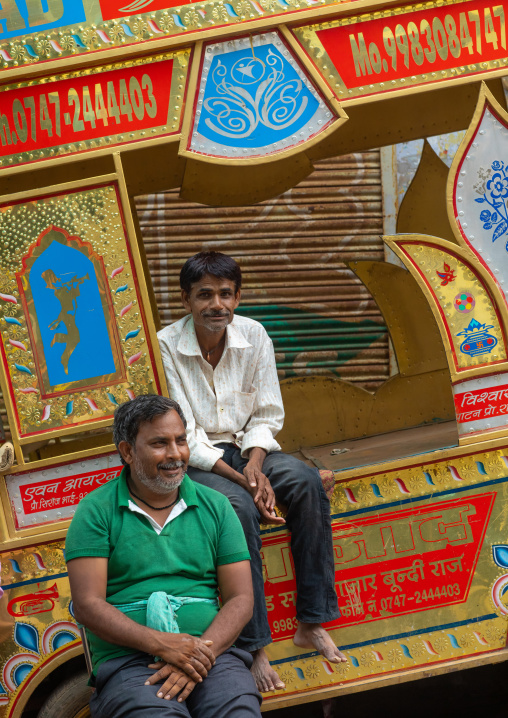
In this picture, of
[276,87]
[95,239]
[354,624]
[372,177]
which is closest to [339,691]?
[354,624]

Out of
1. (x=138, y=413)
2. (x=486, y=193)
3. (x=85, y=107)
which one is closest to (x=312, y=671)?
(x=138, y=413)

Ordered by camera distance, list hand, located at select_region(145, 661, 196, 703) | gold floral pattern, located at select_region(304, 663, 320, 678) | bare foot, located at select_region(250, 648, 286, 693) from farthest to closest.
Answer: gold floral pattern, located at select_region(304, 663, 320, 678) → bare foot, located at select_region(250, 648, 286, 693) → hand, located at select_region(145, 661, 196, 703)

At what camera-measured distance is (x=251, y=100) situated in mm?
2939

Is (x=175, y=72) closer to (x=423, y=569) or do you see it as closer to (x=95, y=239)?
(x=95, y=239)

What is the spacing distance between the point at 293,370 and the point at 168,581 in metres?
2.64

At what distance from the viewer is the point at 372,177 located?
16.4 ft

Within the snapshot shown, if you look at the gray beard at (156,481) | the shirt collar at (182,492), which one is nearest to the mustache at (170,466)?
the gray beard at (156,481)

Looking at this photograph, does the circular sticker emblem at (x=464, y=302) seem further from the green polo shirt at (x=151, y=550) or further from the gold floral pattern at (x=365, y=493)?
the green polo shirt at (x=151, y=550)

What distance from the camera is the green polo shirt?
7.40 feet

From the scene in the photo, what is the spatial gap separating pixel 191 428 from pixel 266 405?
332 millimetres

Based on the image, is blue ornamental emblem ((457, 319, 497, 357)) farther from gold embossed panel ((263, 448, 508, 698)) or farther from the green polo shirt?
the green polo shirt

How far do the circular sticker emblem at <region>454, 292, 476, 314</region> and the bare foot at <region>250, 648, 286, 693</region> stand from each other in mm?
1549

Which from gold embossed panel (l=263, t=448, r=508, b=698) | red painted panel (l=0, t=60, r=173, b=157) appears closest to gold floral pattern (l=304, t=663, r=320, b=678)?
gold embossed panel (l=263, t=448, r=508, b=698)

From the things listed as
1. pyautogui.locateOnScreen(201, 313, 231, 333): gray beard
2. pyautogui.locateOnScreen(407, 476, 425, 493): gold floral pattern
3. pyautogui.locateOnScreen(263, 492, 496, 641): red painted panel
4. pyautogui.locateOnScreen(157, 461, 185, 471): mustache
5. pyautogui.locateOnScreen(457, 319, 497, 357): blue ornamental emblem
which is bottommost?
pyautogui.locateOnScreen(263, 492, 496, 641): red painted panel
